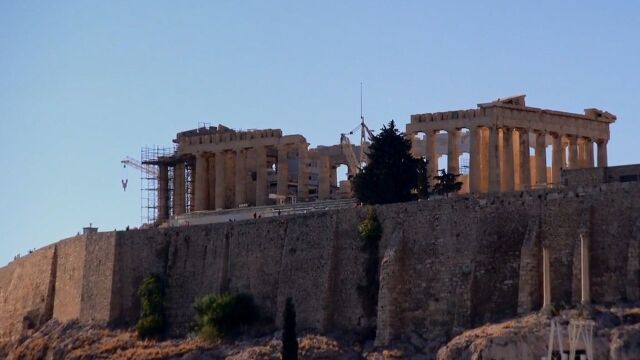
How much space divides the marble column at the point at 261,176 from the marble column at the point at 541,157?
496 inches

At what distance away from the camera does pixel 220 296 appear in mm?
65438

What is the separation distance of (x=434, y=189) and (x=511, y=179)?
10.9ft

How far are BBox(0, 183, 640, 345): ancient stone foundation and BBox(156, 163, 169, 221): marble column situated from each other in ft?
28.6

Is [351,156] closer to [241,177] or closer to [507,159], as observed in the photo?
[241,177]

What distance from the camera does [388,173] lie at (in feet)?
217

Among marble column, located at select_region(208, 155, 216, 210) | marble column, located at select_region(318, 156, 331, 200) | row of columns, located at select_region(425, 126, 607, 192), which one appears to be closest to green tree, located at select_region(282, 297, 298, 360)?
row of columns, located at select_region(425, 126, 607, 192)

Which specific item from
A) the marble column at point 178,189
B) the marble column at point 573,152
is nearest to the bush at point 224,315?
the marble column at point 573,152

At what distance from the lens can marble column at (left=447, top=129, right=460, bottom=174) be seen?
70.9m

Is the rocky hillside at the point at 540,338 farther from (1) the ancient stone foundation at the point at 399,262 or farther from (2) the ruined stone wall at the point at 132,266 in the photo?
(2) the ruined stone wall at the point at 132,266

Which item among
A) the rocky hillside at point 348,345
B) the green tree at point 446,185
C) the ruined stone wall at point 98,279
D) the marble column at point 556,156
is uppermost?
the marble column at point 556,156

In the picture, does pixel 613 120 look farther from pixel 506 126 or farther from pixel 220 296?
pixel 220 296

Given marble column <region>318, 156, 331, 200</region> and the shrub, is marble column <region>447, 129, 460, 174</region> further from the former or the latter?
the shrub

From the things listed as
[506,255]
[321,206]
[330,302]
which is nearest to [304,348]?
[330,302]

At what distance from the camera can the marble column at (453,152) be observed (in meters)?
70.9
